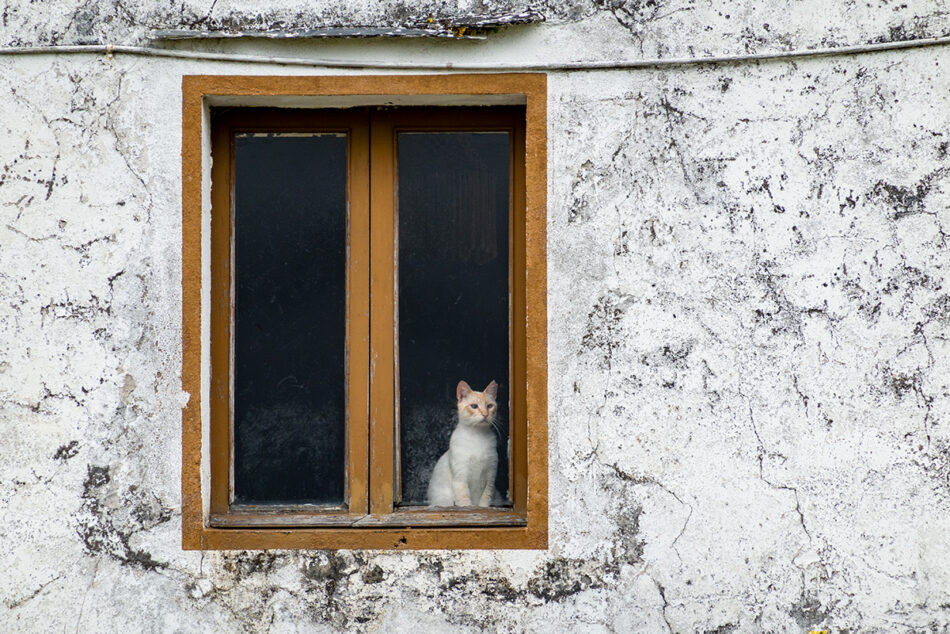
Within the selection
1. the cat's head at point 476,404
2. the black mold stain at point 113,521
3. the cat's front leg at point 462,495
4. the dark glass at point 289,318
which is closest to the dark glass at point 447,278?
the cat's head at point 476,404

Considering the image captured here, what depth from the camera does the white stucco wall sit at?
3.52 metres

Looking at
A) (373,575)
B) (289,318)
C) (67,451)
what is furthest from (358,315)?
(67,451)

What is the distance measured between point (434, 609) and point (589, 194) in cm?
166

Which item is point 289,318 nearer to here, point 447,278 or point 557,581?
point 447,278

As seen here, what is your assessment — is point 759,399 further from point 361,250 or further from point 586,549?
point 361,250

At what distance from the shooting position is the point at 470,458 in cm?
385

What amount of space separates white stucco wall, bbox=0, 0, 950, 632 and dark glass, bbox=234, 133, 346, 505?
1.04 feet

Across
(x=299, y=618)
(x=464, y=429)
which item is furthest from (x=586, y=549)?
(x=299, y=618)

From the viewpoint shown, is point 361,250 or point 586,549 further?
point 361,250

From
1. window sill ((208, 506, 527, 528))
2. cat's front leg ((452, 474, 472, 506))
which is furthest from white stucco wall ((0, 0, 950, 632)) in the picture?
cat's front leg ((452, 474, 472, 506))

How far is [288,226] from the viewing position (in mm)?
3893

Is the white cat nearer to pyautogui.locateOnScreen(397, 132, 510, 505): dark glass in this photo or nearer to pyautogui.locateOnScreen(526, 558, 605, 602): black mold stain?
pyautogui.locateOnScreen(397, 132, 510, 505): dark glass

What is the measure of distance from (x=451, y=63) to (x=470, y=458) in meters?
1.54

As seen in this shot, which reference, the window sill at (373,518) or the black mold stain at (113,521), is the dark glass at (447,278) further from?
the black mold stain at (113,521)
